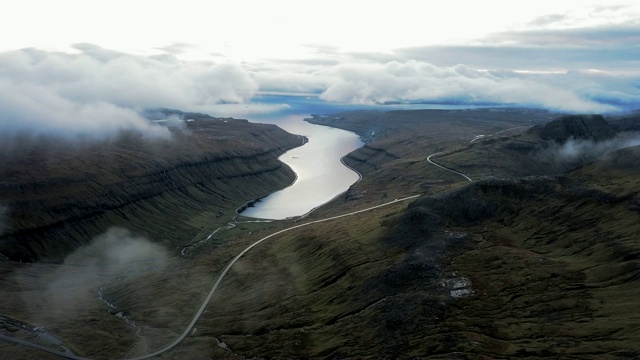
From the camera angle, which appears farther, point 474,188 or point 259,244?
point 259,244

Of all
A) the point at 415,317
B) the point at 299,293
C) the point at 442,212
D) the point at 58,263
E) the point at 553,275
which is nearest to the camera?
the point at 415,317

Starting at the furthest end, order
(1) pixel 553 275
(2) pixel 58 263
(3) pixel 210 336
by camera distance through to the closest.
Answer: (2) pixel 58 263 < (3) pixel 210 336 < (1) pixel 553 275

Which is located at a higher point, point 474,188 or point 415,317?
point 474,188

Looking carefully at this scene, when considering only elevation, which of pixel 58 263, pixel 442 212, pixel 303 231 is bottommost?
pixel 58 263

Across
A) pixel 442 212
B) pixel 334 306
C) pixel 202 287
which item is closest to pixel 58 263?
pixel 202 287

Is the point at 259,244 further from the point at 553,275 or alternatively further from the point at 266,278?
the point at 553,275

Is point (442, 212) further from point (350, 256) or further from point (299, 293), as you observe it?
point (299, 293)

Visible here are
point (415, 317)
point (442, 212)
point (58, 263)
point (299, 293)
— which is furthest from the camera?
point (58, 263)

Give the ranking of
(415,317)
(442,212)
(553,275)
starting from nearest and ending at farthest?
(415,317) < (553,275) < (442,212)

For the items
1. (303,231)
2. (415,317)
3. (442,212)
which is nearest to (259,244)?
(303,231)
